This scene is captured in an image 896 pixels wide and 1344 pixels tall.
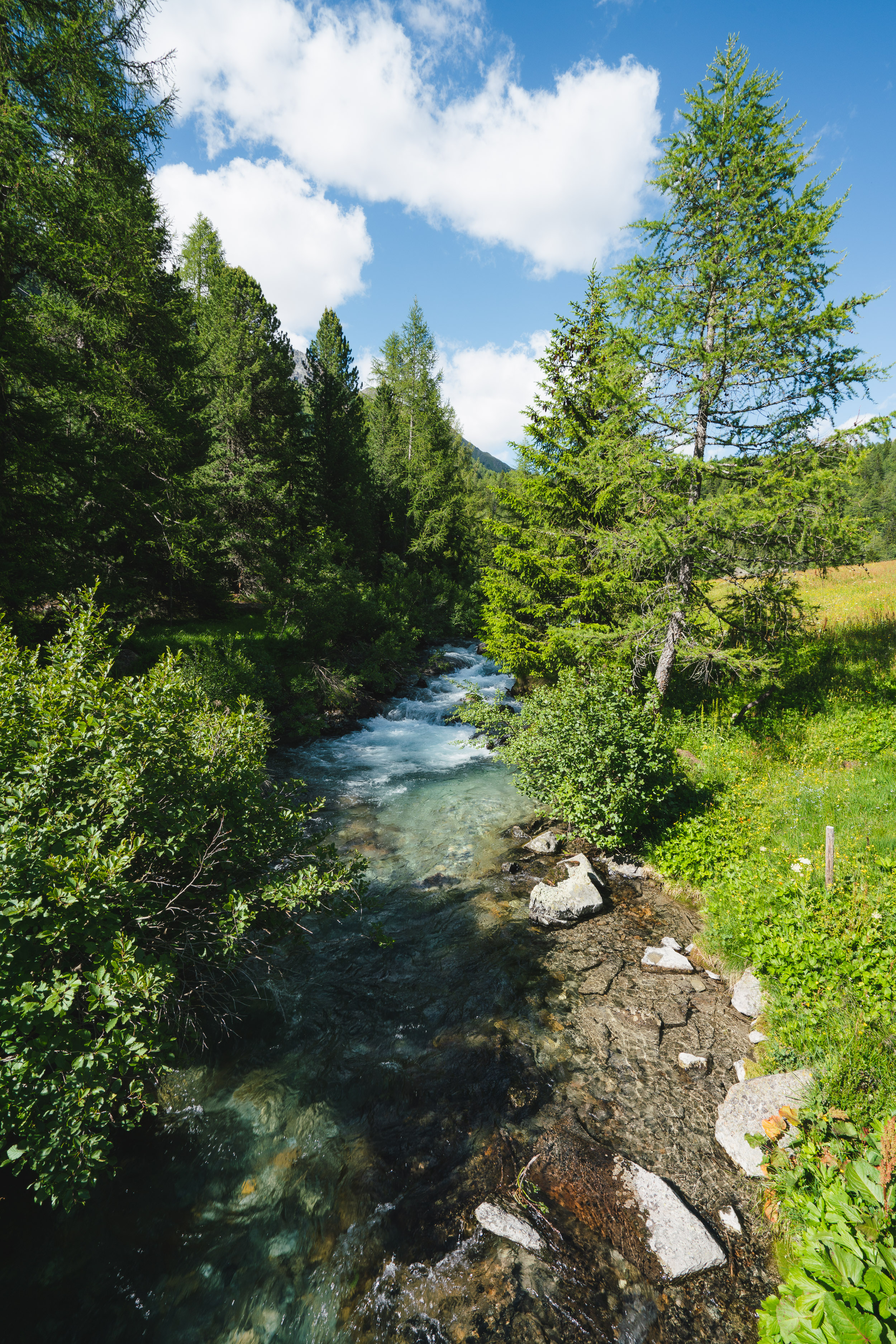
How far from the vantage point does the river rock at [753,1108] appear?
454 centimetres

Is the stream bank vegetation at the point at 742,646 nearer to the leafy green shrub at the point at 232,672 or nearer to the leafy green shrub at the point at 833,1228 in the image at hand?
the leafy green shrub at the point at 833,1228

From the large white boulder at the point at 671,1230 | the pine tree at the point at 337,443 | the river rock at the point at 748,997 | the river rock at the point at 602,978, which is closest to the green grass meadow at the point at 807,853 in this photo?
the river rock at the point at 748,997

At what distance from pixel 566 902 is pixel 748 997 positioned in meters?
2.68

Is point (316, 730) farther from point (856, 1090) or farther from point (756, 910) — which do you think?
point (856, 1090)

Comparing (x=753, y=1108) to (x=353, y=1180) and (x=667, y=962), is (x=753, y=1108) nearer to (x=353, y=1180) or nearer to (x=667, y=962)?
(x=667, y=962)

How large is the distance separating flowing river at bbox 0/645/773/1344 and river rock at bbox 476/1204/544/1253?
2.7 inches

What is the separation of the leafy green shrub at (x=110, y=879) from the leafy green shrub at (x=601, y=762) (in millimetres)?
5061

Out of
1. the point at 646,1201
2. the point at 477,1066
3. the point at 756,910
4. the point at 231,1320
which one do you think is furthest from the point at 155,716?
the point at 756,910

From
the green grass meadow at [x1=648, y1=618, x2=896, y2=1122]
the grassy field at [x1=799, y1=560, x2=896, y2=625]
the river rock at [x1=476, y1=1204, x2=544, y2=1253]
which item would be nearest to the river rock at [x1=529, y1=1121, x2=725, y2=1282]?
the river rock at [x1=476, y1=1204, x2=544, y2=1253]

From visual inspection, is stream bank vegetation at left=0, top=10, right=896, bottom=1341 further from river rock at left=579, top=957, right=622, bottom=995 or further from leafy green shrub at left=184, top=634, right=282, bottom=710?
river rock at left=579, top=957, right=622, bottom=995

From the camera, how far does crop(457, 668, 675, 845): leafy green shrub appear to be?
29.3 ft

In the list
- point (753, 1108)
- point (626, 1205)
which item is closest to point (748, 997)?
point (753, 1108)

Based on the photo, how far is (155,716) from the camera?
194 inches

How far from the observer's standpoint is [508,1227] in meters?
4.19
